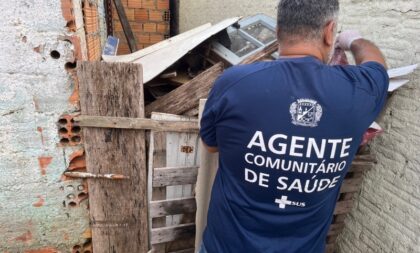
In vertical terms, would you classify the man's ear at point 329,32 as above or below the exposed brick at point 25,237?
above

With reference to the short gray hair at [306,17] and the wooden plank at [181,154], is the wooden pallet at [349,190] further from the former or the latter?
the short gray hair at [306,17]

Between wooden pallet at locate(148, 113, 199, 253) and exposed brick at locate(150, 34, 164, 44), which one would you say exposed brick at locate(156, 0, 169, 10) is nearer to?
exposed brick at locate(150, 34, 164, 44)

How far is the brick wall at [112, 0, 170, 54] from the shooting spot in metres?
5.27

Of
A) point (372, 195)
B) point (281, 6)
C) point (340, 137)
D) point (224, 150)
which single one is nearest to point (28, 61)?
point (224, 150)

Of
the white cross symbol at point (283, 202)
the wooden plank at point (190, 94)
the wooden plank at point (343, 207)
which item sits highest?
the wooden plank at point (190, 94)

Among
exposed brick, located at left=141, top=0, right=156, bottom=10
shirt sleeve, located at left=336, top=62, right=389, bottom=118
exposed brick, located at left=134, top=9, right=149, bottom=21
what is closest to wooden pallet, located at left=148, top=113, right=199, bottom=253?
shirt sleeve, located at left=336, top=62, right=389, bottom=118

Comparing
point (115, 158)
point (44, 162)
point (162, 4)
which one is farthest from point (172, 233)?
point (162, 4)

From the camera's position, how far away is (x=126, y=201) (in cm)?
232

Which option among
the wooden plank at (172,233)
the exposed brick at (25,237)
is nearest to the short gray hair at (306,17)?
the wooden plank at (172,233)

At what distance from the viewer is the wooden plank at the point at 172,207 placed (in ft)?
7.50

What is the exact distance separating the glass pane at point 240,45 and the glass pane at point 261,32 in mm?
98

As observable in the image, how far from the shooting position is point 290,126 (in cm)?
112

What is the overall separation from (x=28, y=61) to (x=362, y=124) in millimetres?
1939

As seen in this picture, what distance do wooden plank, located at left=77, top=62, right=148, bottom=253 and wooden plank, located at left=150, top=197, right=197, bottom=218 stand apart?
128 millimetres
